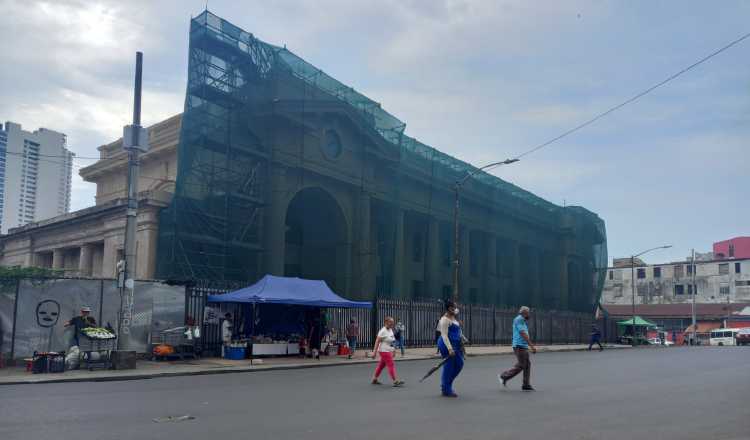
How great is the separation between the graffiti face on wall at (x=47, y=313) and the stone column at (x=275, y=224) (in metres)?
15.3

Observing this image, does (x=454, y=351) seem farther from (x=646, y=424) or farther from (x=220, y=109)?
(x=220, y=109)

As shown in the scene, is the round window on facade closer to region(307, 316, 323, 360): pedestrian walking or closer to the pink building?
region(307, 316, 323, 360): pedestrian walking

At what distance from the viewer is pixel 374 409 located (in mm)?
10797

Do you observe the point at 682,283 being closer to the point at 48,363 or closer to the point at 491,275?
the point at 491,275

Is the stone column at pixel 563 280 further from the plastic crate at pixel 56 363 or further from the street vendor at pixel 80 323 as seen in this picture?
the plastic crate at pixel 56 363

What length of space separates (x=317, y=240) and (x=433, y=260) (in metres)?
11.2

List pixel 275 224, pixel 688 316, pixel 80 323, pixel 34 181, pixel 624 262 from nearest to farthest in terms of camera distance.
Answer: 1. pixel 80 323
2. pixel 275 224
3. pixel 34 181
4. pixel 688 316
5. pixel 624 262

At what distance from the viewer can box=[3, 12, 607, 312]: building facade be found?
32.2 m

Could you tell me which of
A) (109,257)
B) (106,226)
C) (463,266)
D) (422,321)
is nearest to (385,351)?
(422,321)

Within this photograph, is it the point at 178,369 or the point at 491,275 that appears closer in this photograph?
the point at 178,369

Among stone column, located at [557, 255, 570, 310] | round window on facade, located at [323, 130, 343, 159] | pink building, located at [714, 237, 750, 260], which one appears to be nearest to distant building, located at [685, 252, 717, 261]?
pink building, located at [714, 237, 750, 260]

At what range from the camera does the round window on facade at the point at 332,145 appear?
130 feet

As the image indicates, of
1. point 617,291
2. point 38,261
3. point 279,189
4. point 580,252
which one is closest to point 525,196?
point 580,252

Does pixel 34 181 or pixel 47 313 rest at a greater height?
pixel 34 181
